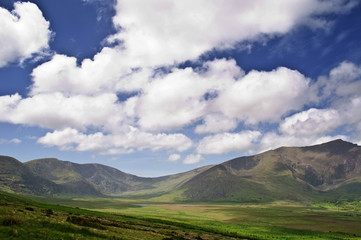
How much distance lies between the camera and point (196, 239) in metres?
64.0

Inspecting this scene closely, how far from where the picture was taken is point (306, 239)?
294 ft

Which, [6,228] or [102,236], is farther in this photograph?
[102,236]

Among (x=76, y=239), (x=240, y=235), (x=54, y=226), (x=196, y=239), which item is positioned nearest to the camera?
(x=76, y=239)

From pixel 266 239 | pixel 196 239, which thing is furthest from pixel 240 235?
pixel 196 239

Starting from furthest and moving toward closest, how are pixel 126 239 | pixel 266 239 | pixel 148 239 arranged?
pixel 266 239 → pixel 148 239 → pixel 126 239

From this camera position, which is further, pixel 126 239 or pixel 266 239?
pixel 266 239

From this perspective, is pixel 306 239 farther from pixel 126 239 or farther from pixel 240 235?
pixel 126 239

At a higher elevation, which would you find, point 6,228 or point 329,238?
point 6,228

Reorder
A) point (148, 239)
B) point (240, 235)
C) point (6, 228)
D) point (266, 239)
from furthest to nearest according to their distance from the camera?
1. point (240, 235)
2. point (266, 239)
3. point (148, 239)
4. point (6, 228)

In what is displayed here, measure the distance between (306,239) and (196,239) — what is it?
51.4 meters

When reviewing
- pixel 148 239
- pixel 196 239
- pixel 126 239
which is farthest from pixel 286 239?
pixel 126 239

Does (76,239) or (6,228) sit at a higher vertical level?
(6,228)

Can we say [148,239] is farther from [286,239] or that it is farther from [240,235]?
[286,239]

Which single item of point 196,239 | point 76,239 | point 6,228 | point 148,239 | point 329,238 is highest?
point 6,228
